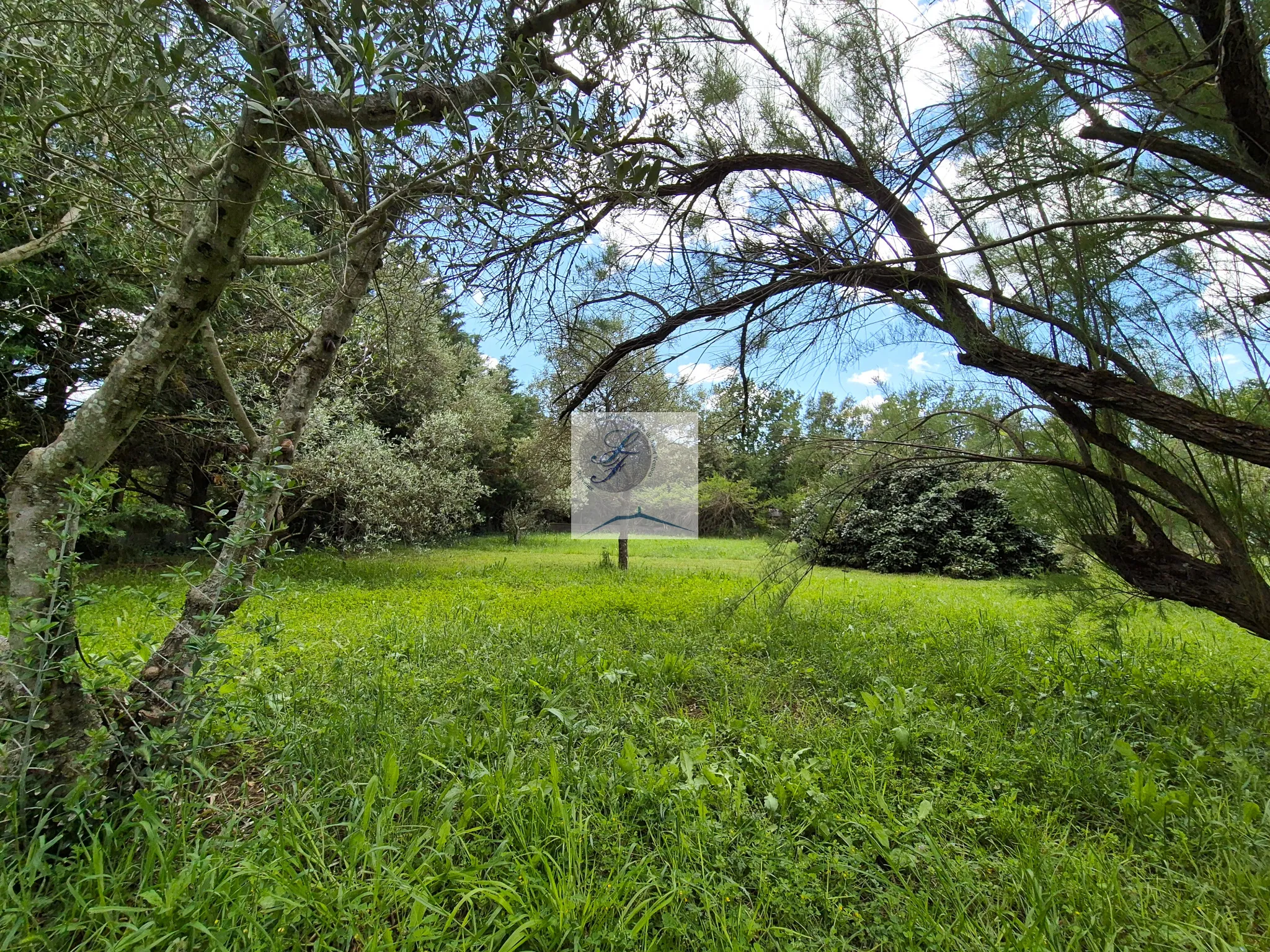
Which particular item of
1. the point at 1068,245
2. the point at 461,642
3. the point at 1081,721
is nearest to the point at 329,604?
the point at 461,642

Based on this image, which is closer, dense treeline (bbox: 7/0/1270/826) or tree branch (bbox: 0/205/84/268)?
dense treeline (bbox: 7/0/1270/826)

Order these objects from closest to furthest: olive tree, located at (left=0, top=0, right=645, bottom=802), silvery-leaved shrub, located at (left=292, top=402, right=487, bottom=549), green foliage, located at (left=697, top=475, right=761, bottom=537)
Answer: olive tree, located at (left=0, top=0, right=645, bottom=802) → silvery-leaved shrub, located at (left=292, top=402, right=487, bottom=549) → green foliage, located at (left=697, top=475, right=761, bottom=537)

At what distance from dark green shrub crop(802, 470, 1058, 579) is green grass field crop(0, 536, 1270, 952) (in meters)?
5.70

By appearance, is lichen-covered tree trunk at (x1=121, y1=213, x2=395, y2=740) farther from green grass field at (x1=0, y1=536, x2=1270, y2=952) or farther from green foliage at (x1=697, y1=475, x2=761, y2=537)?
green foliage at (x1=697, y1=475, x2=761, y2=537)

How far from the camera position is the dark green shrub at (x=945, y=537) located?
8.66 m

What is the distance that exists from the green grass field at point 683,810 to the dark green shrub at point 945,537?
18.7 feet

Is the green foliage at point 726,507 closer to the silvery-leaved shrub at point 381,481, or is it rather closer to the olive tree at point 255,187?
the silvery-leaved shrub at point 381,481

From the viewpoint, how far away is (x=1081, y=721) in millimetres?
2236

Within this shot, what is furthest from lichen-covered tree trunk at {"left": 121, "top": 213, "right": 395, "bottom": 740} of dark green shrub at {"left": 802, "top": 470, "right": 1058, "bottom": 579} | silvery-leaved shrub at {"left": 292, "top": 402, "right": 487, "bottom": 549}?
dark green shrub at {"left": 802, "top": 470, "right": 1058, "bottom": 579}

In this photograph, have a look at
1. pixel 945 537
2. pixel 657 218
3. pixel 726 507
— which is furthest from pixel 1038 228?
pixel 726 507

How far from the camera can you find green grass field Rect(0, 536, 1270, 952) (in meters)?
1.26

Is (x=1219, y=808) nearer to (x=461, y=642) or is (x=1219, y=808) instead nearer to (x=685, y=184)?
(x=685, y=184)

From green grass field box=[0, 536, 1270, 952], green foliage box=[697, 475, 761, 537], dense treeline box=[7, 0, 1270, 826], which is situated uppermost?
dense treeline box=[7, 0, 1270, 826]

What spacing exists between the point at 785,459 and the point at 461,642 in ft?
8.59
